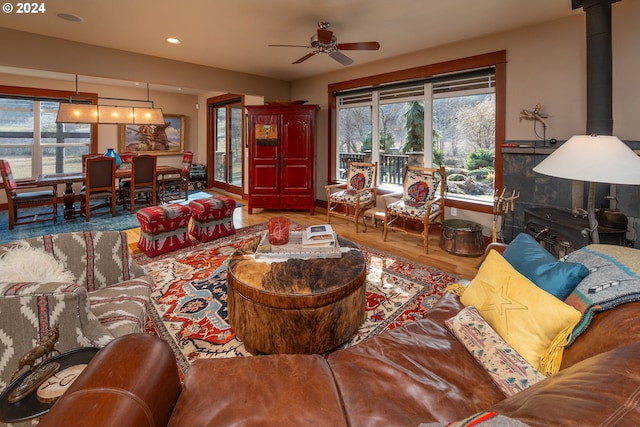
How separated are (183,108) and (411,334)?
873cm

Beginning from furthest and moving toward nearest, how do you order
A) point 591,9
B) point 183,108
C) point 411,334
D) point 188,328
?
1. point 183,108
2. point 591,9
3. point 188,328
4. point 411,334

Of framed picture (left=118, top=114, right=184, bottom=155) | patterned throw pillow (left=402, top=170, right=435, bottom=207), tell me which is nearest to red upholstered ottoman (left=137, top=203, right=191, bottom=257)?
patterned throw pillow (left=402, top=170, right=435, bottom=207)

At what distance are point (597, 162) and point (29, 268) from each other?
2.73 meters

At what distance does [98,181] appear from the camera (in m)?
5.27

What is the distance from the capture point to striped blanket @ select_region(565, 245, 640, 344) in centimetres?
106

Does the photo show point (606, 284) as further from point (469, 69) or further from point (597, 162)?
point (469, 69)

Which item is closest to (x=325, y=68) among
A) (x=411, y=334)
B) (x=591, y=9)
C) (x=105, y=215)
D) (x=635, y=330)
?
(x=591, y=9)

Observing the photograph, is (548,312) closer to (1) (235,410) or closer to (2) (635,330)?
(2) (635,330)

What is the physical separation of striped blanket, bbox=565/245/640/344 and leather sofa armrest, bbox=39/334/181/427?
1.33 meters

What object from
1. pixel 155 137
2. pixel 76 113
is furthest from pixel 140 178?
pixel 155 137

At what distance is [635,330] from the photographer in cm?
95

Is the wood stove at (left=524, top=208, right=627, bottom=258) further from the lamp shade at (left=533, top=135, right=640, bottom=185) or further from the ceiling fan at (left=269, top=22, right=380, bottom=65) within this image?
the ceiling fan at (left=269, top=22, right=380, bottom=65)

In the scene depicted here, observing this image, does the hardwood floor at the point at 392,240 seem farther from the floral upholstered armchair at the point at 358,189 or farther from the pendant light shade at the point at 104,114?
the pendant light shade at the point at 104,114

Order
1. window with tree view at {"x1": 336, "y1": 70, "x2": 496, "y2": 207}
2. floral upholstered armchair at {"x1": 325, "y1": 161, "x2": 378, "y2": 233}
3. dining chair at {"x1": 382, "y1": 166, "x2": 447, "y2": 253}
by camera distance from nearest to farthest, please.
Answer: dining chair at {"x1": 382, "y1": 166, "x2": 447, "y2": 253} < window with tree view at {"x1": 336, "y1": 70, "x2": 496, "y2": 207} < floral upholstered armchair at {"x1": 325, "y1": 161, "x2": 378, "y2": 233}
